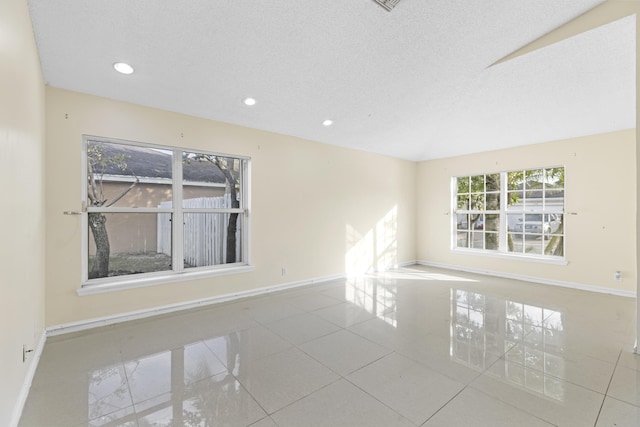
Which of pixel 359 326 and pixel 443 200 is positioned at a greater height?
pixel 443 200

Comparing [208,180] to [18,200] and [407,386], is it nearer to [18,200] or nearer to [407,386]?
[18,200]

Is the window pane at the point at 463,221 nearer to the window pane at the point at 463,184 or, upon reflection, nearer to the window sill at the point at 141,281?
the window pane at the point at 463,184

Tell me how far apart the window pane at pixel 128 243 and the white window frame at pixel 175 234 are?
0.22 ft

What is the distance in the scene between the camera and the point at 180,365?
7.56 ft

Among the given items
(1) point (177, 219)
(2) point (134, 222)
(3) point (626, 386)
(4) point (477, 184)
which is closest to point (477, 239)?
(4) point (477, 184)

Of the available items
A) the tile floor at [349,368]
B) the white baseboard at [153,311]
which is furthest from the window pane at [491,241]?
the white baseboard at [153,311]

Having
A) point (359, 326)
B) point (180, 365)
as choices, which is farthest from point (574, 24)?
point (180, 365)

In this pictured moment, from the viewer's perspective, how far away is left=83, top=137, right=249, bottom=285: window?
320 cm

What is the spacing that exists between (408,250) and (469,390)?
187 inches

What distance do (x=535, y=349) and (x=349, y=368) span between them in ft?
5.76

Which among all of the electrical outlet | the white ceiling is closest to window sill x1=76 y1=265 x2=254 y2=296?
the electrical outlet

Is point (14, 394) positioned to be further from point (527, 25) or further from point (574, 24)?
point (574, 24)

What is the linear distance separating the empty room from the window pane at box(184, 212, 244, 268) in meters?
0.03

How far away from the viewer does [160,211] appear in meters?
3.56
